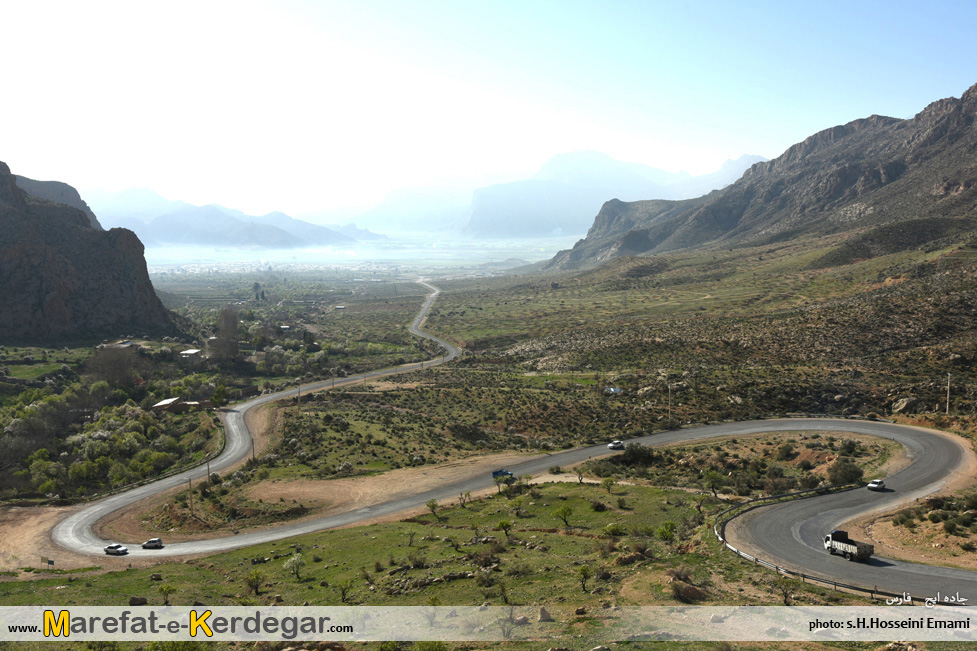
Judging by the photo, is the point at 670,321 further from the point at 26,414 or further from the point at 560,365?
the point at 26,414

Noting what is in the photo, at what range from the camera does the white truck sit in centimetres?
2208

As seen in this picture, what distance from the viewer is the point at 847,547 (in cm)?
2256

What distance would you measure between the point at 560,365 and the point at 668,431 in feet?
113

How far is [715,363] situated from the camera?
74125 mm

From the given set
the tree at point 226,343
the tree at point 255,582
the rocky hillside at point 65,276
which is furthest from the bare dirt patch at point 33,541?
the rocky hillside at point 65,276

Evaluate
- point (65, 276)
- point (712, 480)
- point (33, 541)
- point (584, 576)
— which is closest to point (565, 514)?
point (584, 576)

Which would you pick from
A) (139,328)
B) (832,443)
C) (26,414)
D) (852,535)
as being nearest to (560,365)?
(832,443)

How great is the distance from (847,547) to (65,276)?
129209 millimetres

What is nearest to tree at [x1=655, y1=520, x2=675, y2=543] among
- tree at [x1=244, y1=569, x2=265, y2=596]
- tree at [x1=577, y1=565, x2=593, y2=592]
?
tree at [x1=577, y1=565, x2=593, y2=592]

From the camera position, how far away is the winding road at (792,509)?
20.8 m

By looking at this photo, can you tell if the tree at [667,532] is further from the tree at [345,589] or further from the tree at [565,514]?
the tree at [345,589]

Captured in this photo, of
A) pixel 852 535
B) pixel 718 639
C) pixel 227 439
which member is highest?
pixel 718 639

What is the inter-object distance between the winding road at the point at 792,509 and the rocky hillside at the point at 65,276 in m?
63.6

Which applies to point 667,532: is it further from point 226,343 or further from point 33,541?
point 226,343
